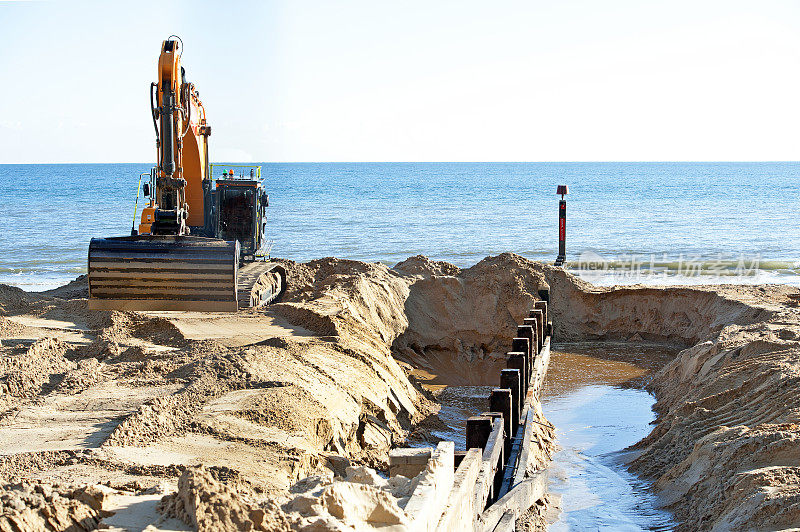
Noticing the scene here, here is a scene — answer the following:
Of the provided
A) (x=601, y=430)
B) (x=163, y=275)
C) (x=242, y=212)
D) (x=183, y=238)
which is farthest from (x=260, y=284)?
(x=601, y=430)

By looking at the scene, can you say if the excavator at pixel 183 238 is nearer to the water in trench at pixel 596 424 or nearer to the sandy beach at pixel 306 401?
the sandy beach at pixel 306 401

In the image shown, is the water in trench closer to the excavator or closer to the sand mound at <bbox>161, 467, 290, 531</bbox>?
the excavator

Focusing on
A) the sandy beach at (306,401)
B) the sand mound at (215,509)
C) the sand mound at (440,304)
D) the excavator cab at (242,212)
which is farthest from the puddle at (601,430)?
the excavator cab at (242,212)

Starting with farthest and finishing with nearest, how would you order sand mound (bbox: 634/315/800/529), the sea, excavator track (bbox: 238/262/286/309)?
the sea < excavator track (bbox: 238/262/286/309) < sand mound (bbox: 634/315/800/529)

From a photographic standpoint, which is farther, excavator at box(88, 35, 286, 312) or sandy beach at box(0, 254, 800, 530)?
excavator at box(88, 35, 286, 312)

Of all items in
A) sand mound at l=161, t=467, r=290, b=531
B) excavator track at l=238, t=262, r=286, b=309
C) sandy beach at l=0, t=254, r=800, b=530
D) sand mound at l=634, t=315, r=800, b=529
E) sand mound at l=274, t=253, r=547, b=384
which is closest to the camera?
sand mound at l=161, t=467, r=290, b=531

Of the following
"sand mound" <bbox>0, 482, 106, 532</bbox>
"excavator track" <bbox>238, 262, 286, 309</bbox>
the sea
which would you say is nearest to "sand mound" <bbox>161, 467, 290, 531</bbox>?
"sand mound" <bbox>0, 482, 106, 532</bbox>

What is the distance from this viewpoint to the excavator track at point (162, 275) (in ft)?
37.1

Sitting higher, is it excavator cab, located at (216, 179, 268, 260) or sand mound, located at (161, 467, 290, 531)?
excavator cab, located at (216, 179, 268, 260)

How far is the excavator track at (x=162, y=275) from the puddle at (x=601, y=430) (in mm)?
4945

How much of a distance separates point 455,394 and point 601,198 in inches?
2026

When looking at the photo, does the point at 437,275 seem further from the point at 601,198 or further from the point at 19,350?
the point at 601,198

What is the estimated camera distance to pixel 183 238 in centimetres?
1203

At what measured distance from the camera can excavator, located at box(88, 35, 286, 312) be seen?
1136 centimetres
